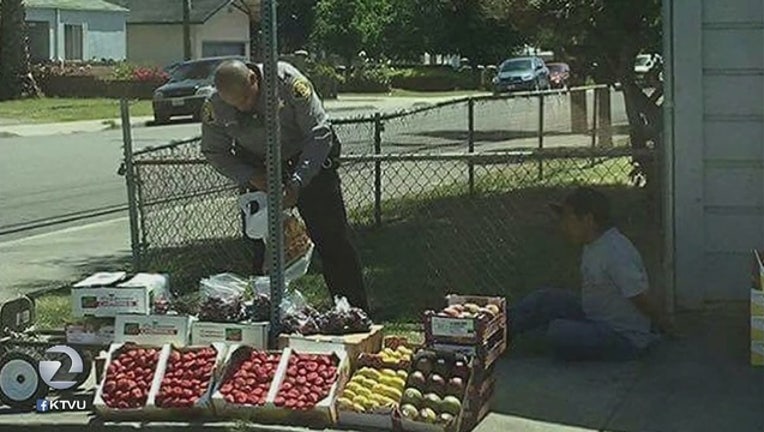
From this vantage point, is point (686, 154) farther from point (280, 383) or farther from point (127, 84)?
point (127, 84)

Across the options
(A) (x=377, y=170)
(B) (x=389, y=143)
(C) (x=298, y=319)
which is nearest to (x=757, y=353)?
(C) (x=298, y=319)

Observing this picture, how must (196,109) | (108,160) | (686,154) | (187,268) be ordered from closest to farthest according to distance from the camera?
(686,154)
(187,268)
(108,160)
(196,109)

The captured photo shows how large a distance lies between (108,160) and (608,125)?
9.44 meters

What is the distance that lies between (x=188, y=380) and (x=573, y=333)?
1984 millimetres

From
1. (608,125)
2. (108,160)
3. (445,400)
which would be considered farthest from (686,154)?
(108,160)

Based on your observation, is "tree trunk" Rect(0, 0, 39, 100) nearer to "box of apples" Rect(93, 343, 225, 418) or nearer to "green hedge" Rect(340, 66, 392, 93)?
"green hedge" Rect(340, 66, 392, 93)

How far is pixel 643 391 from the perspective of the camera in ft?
20.5

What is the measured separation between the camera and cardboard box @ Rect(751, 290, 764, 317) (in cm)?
635

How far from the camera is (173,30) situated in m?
57.2

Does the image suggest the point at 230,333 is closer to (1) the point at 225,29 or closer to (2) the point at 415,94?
(2) the point at 415,94

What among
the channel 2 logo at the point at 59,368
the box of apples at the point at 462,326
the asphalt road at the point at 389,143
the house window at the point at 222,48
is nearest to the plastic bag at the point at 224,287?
the channel 2 logo at the point at 59,368

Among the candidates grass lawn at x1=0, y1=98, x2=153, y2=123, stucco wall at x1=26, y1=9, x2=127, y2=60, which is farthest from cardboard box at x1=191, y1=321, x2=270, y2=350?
stucco wall at x1=26, y1=9, x2=127, y2=60

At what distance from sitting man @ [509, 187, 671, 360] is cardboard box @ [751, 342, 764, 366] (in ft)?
1.76

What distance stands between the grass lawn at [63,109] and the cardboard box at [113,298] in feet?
86.1
